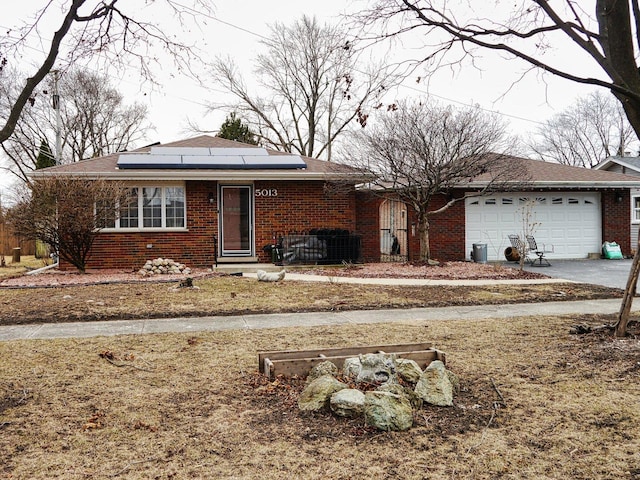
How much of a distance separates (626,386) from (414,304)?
523 cm

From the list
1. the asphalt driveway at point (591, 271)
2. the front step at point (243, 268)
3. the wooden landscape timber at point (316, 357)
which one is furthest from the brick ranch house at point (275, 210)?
the wooden landscape timber at point (316, 357)

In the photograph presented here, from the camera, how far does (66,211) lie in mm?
13953

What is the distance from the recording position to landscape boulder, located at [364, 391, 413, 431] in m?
4.18

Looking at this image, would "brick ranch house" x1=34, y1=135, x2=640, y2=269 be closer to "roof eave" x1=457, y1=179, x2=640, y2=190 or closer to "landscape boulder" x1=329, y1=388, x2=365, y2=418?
"roof eave" x1=457, y1=179, x2=640, y2=190

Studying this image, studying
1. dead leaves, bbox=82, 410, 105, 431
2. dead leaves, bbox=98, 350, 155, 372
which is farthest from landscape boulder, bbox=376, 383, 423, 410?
dead leaves, bbox=98, 350, 155, 372

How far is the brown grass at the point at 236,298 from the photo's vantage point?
937 cm

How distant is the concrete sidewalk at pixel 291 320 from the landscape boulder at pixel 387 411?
13.2 feet

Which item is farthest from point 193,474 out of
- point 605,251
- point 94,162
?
point 605,251

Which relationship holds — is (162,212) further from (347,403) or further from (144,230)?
(347,403)

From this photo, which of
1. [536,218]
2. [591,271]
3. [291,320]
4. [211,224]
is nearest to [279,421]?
[291,320]

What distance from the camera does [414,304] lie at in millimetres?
10250

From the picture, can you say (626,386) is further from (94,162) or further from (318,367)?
(94,162)

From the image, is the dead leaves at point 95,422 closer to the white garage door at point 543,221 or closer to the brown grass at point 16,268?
the brown grass at point 16,268

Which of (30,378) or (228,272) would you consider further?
(228,272)
